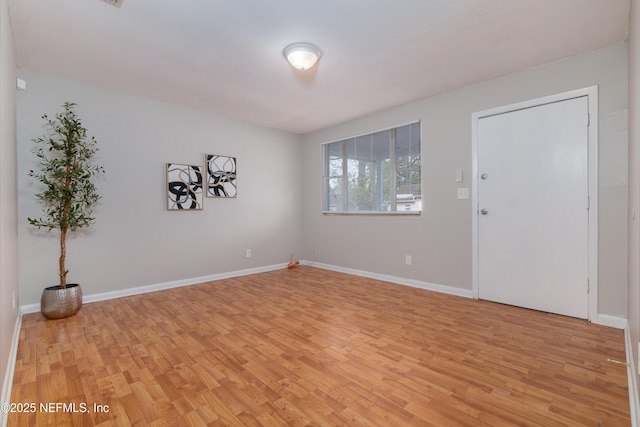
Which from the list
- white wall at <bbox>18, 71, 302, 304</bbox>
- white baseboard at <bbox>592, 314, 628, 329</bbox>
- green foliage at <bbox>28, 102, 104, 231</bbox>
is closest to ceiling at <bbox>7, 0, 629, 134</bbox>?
white wall at <bbox>18, 71, 302, 304</bbox>

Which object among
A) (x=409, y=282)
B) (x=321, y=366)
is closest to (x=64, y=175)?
(x=321, y=366)

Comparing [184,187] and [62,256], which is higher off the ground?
[184,187]

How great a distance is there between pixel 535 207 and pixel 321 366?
2.63 m

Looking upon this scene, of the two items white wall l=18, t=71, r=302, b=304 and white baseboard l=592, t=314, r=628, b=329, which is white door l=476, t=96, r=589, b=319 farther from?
white wall l=18, t=71, r=302, b=304

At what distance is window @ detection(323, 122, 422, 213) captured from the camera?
13.2 feet

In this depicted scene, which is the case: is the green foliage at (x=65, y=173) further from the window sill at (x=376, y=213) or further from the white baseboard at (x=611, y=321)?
the white baseboard at (x=611, y=321)

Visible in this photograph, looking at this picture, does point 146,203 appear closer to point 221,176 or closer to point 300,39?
point 221,176

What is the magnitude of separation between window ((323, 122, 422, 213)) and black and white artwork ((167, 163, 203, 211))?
212 cm

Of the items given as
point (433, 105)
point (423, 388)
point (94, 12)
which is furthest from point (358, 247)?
point (94, 12)

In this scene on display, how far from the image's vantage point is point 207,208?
4340 mm

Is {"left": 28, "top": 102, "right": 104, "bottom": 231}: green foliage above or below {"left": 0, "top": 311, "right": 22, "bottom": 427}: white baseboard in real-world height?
above

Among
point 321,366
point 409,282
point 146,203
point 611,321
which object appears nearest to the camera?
point 321,366

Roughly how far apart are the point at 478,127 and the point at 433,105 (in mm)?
655

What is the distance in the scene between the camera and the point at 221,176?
4453mm
